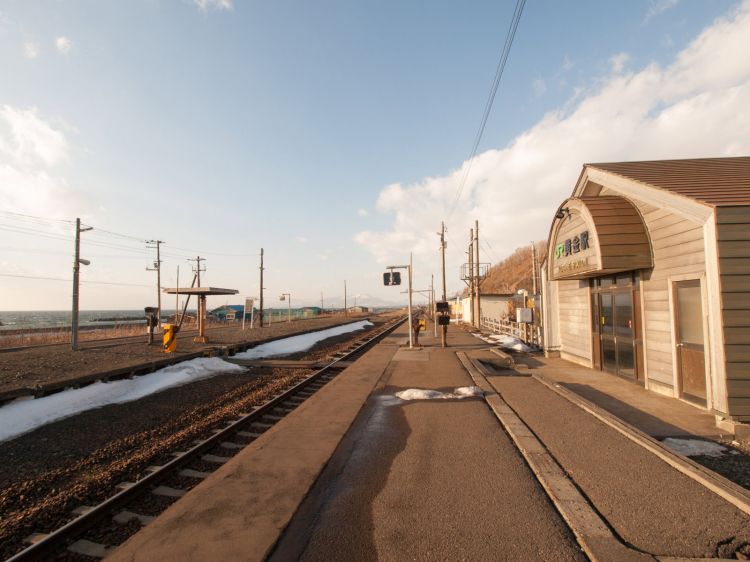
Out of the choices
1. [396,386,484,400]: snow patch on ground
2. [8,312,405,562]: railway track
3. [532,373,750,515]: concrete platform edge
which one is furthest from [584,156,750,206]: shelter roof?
[8,312,405,562]: railway track

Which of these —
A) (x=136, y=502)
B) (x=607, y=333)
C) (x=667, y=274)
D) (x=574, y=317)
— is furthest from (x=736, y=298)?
(x=136, y=502)

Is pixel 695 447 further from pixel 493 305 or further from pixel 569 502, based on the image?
pixel 493 305

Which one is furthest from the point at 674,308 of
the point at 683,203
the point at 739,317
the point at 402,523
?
the point at 402,523

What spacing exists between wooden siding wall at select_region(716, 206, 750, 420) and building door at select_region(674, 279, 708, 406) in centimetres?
69

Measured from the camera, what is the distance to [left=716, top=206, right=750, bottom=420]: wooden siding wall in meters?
6.39

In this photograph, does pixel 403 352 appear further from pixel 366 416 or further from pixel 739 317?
pixel 739 317

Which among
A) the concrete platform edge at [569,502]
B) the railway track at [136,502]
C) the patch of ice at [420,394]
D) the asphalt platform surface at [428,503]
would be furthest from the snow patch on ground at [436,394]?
the railway track at [136,502]

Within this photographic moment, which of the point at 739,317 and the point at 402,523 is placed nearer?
the point at 402,523

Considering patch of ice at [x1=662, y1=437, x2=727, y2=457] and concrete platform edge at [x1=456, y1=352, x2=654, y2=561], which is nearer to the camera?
concrete platform edge at [x1=456, y1=352, x2=654, y2=561]

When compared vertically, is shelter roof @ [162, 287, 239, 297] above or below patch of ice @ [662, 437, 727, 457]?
above

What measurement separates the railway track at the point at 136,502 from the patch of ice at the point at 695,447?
21.8ft

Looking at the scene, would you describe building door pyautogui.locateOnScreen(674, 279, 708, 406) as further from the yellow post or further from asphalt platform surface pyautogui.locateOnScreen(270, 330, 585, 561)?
the yellow post

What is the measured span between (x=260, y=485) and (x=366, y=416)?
306 cm

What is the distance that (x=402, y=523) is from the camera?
11.7 feet
